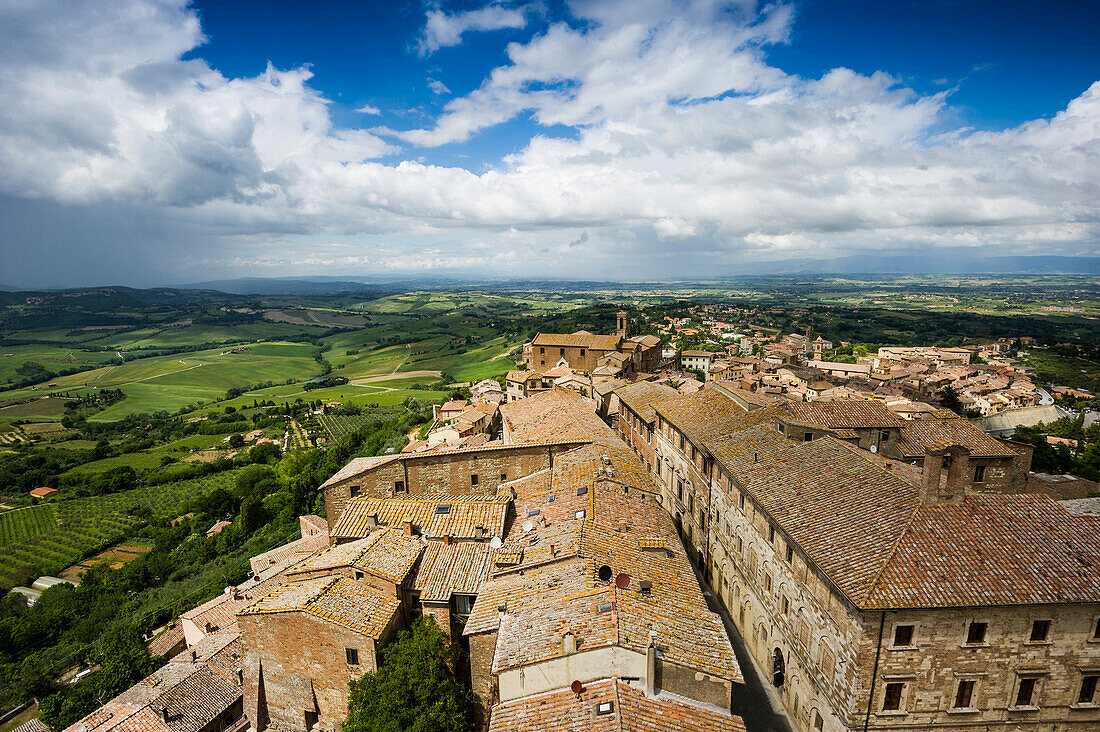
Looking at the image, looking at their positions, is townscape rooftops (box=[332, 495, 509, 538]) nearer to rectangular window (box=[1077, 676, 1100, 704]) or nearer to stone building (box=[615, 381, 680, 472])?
stone building (box=[615, 381, 680, 472])

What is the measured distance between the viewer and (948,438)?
31891 millimetres

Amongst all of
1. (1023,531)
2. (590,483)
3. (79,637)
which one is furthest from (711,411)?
(79,637)

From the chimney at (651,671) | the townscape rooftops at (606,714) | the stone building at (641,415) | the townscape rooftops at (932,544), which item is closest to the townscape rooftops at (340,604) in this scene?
the townscape rooftops at (606,714)

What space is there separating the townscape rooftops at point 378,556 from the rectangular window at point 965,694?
20.2 m

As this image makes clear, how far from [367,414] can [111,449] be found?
186 ft

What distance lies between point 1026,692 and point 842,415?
19372 mm

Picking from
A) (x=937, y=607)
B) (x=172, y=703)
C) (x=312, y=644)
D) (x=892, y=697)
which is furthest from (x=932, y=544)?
(x=172, y=703)

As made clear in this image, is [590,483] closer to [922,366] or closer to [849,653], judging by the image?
[849,653]

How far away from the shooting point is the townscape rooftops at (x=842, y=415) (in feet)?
111

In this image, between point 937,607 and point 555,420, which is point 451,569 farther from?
point 555,420

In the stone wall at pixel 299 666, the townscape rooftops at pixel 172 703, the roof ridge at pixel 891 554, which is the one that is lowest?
the townscape rooftops at pixel 172 703

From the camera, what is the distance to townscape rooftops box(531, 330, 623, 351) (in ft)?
257

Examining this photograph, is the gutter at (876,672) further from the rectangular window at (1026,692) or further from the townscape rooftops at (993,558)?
the rectangular window at (1026,692)

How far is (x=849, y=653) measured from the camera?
1772 centimetres
